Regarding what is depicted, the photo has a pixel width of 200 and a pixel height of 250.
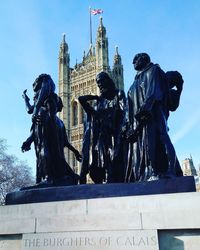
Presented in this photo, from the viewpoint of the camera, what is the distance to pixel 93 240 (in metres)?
4.34

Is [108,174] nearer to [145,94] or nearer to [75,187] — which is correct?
[75,187]

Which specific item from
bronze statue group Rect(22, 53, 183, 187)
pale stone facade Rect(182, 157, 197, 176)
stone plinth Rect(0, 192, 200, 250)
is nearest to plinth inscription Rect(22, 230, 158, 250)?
stone plinth Rect(0, 192, 200, 250)

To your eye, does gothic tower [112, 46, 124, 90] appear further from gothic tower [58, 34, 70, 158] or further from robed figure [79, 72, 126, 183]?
robed figure [79, 72, 126, 183]

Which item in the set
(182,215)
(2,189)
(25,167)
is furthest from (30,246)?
(25,167)

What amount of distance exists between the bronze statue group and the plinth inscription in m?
1.12

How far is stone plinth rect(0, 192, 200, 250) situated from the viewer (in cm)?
413

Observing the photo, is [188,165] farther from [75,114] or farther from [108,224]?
[108,224]

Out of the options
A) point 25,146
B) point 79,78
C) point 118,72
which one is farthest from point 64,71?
point 25,146

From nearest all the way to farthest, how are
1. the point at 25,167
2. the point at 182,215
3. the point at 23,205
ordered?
1. the point at 182,215
2. the point at 23,205
3. the point at 25,167

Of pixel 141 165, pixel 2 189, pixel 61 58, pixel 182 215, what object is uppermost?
pixel 61 58

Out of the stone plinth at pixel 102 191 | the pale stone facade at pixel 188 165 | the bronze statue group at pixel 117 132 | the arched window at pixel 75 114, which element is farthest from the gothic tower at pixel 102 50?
the stone plinth at pixel 102 191

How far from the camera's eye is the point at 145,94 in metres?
5.71

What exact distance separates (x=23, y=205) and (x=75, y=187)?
0.84m

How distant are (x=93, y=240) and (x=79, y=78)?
71023mm
